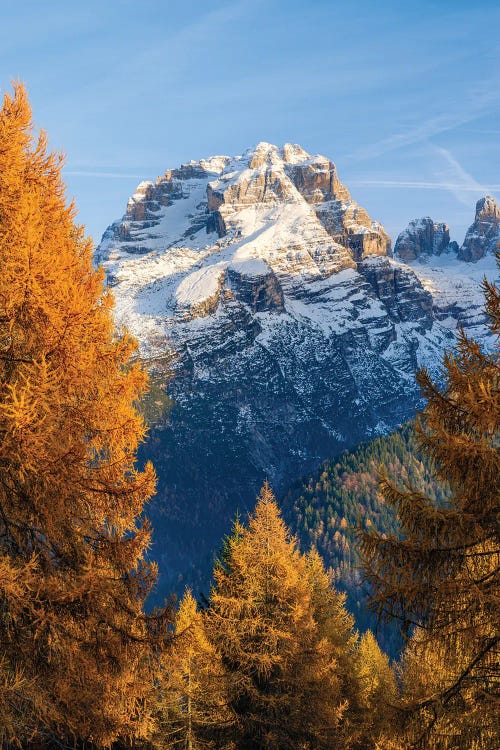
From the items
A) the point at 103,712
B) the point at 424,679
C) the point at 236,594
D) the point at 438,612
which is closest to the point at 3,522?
the point at 103,712

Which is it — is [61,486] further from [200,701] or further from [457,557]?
[200,701]

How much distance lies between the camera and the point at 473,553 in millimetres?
8656

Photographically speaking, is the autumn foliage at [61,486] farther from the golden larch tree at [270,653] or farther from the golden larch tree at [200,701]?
the golden larch tree at [200,701]

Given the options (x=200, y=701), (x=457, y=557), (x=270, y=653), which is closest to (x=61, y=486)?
(x=457, y=557)

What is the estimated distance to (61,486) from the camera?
28.1ft

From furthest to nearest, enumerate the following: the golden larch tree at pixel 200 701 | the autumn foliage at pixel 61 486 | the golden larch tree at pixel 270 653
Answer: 1. the golden larch tree at pixel 200 701
2. the golden larch tree at pixel 270 653
3. the autumn foliage at pixel 61 486

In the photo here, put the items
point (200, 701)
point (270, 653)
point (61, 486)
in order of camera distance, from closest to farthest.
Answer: point (61, 486) → point (270, 653) → point (200, 701)

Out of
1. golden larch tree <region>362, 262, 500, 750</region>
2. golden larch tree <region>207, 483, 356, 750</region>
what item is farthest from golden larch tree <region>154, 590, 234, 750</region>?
golden larch tree <region>362, 262, 500, 750</region>

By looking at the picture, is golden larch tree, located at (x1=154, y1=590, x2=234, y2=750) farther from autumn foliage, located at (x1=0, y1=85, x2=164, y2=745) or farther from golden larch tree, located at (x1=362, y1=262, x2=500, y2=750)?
golden larch tree, located at (x1=362, y1=262, x2=500, y2=750)

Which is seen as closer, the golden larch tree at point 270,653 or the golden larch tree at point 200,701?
the golden larch tree at point 270,653

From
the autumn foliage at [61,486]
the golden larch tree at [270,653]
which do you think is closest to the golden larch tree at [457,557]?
the autumn foliage at [61,486]

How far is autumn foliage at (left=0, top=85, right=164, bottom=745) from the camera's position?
8281 millimetres

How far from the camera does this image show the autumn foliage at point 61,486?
8281 mm

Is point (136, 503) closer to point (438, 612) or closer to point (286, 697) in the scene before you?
point (438, 612)
